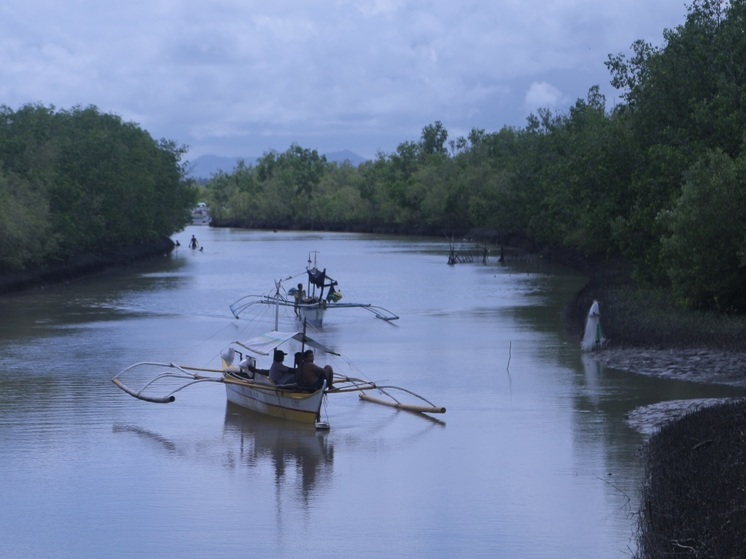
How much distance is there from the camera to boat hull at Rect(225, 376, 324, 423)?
23.8 m

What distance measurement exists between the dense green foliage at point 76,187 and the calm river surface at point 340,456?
1937 centimetres

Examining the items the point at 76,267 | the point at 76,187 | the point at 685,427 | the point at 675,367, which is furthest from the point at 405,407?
the point at 76,187

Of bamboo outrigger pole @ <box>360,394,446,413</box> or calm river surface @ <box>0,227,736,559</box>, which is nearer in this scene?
calm river surface @ <box>0,227,736,559</box>

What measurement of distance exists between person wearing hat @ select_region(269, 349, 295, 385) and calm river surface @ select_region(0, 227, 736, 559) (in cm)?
93

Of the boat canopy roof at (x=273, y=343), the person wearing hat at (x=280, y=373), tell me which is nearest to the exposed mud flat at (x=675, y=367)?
the boat canopy roof at (x=273, y=343)

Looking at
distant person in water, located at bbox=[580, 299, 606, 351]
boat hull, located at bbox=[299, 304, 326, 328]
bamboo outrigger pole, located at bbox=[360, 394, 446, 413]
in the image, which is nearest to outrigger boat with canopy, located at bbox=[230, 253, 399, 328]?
boat hull, located at bbox=[299, 304, 326, 328]

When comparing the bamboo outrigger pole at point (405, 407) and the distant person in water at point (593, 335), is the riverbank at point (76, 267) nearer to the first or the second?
the distant person in water at point (593, 335)

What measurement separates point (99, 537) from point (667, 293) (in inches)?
1072

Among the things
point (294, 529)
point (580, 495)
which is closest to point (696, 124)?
point (580, 495)

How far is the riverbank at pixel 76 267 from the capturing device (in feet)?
192

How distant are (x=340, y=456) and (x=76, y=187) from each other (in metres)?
54.3

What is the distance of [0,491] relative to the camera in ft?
62.0

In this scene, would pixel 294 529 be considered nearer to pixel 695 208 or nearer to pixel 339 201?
pixel 695 208

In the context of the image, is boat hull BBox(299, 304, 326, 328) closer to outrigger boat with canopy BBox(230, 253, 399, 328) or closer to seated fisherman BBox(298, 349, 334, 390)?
outrigger boat with canopy BBox(230, 253, 399, 328)
